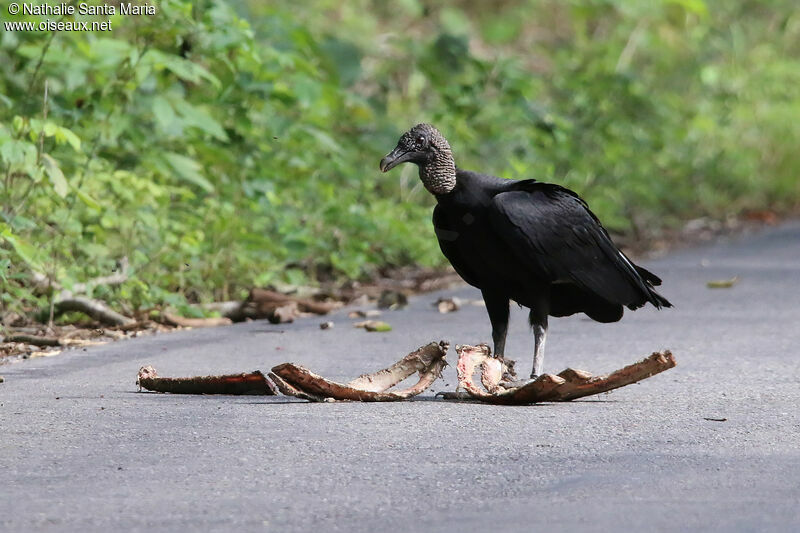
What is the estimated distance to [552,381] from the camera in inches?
203

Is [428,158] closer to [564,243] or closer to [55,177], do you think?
[564,243]

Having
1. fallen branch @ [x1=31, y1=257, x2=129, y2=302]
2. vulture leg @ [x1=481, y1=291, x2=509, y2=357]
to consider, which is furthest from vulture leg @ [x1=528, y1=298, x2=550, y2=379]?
fallen branch @ [x1=31, y1=257, x2=129, y2=302]

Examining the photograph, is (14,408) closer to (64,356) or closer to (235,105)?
(64,356)

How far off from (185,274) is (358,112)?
4.24 m

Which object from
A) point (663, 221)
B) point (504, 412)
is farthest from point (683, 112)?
point (504, 412)

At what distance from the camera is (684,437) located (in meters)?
4.59

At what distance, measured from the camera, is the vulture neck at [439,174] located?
18.4 ft

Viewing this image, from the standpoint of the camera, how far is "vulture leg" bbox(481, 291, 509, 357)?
5.82 metres

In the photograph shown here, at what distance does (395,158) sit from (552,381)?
1.22m

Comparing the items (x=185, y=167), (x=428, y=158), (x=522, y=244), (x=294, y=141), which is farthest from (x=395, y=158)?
(x=294, y=141)

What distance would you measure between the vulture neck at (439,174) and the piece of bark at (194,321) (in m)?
2.50

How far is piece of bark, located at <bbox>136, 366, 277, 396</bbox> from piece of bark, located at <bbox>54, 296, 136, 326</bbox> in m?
2.07

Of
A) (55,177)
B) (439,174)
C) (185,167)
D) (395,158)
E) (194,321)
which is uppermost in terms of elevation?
(185,167)

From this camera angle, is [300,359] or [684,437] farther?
[300,359]
